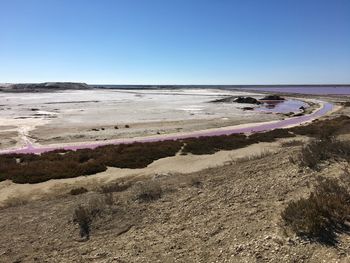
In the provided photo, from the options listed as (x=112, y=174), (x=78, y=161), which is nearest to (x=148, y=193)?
(x=112, y=174)

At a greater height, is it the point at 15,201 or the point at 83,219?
the point at 83,219

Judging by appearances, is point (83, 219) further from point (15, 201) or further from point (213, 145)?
point (213, 145)

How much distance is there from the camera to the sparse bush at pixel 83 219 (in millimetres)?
9121

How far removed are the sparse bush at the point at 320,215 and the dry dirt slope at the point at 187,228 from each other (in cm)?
24

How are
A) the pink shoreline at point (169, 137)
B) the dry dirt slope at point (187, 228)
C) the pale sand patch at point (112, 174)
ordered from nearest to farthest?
1. the dry dirt slope at point (187, 228)
2. the pale sand patch at point (112, 174)
3. the pink shoreline at point (169, 137)

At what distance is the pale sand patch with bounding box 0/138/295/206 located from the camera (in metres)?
16.4

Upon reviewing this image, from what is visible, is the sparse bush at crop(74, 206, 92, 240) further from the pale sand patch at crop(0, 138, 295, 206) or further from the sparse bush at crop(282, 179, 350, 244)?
the pale sand patch at crop(0, 138, 295, 206)

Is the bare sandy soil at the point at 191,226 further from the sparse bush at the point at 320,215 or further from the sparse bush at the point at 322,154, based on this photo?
the sparse bush at the point at 322,154

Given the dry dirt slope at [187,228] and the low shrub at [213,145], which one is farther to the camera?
the low shrub at [213,145]

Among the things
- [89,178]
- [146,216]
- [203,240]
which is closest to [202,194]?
[146,216]

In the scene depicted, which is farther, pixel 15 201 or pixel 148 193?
pixel 15 201

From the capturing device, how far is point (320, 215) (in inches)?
272

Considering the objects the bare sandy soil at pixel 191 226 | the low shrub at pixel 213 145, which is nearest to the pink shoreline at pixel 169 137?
the low shrub at pixel 213 145

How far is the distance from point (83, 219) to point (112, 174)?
10016 millimetres
